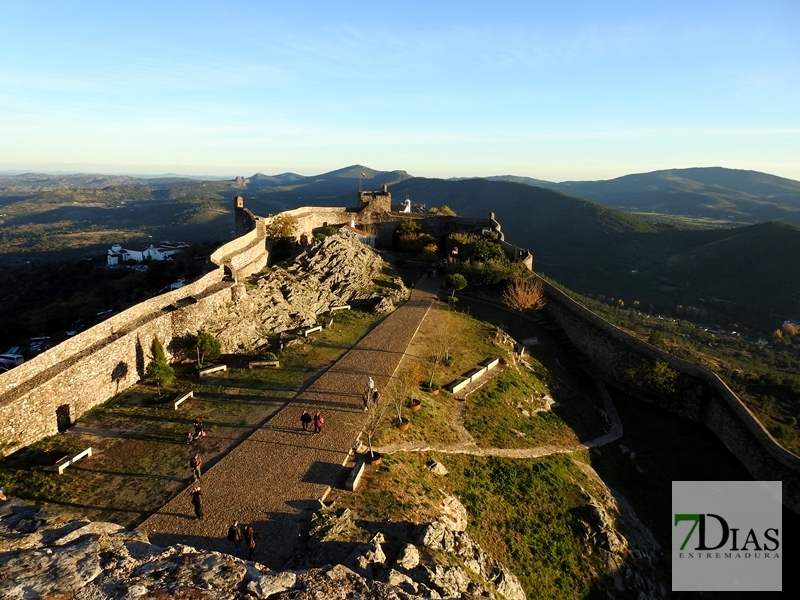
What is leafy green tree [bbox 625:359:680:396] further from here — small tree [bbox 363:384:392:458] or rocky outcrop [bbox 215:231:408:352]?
small tree [bbox 363:384:392:458]

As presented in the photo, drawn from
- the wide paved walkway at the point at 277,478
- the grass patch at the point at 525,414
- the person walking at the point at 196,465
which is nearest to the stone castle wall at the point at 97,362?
the person walking at the point at 196,465

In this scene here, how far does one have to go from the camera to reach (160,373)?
17.7 metres

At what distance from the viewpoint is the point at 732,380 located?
104 ft

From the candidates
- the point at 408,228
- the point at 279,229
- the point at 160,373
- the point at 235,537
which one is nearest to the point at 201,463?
the point at 235,537

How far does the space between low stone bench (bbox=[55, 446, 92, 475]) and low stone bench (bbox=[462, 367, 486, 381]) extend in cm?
1573

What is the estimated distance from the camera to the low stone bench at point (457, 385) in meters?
21.3

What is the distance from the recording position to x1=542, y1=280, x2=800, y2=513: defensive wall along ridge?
21.4 m

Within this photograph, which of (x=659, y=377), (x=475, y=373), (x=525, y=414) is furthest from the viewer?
(x=659, y=377)

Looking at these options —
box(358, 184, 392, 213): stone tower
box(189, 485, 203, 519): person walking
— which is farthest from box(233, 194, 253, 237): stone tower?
box(189, 485, 203, 519): person walking

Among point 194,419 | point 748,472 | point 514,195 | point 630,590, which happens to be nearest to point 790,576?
point 748,472

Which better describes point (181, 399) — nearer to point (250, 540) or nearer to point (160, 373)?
point (160, 373)

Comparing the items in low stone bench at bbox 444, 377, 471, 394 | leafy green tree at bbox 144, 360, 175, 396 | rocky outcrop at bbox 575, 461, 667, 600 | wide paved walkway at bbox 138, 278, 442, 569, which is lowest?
rocky outcrop at bbox 575, 461, 667, 600

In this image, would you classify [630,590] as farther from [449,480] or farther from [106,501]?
[106,501]

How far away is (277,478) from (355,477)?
2309 mm
